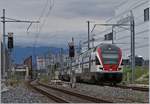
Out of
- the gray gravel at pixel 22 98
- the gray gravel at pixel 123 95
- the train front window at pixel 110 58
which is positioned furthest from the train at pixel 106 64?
the gray gravel at pixel 22 98

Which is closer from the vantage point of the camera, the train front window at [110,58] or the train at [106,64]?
the train at [106,64]

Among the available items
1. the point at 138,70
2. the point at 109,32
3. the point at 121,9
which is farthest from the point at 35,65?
the point at 138,70

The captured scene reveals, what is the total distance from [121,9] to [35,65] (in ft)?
135

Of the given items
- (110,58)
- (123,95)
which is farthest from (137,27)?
(123,95)

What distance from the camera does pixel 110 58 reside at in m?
40.7

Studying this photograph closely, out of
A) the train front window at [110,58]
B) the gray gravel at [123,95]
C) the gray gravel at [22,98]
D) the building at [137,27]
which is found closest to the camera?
the gray gravel at [22,98]

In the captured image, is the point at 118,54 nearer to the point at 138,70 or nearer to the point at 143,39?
the point at 138,70

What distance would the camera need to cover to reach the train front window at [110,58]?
40406 mm

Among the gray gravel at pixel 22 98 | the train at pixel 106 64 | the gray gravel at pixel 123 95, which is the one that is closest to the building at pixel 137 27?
the train at pixel 106 64

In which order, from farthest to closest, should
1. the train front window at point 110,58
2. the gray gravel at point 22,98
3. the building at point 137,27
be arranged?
the building at point 137,27 < the train front window at point 110,58 < the gray gravel at point 22,98

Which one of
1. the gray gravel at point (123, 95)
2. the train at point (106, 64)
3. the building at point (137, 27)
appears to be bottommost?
the gray gravel at point (123, 95)

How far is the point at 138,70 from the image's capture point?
6950cm

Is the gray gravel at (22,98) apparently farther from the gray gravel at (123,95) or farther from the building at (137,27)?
the building at (137,27)

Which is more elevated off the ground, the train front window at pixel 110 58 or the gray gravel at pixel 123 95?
the train front window at pixel 110 58
